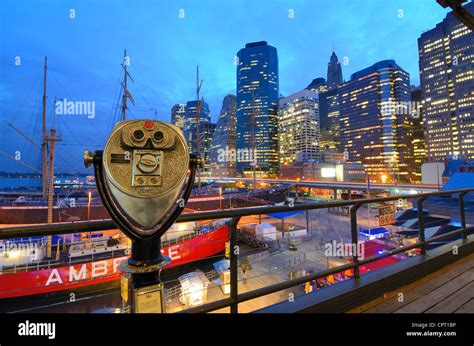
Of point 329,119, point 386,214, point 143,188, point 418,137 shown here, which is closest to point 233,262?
point 143,188

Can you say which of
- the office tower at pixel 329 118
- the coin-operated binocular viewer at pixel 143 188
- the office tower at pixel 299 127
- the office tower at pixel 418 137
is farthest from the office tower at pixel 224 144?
the coin-operated binocular viewer at pixel 143 188

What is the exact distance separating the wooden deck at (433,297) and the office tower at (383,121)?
11164 cm

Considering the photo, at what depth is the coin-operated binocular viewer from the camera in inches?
43.8

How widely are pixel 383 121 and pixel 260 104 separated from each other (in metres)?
63.9

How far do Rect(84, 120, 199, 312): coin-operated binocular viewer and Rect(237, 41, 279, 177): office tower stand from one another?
396 ft

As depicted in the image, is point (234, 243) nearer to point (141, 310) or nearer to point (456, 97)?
point (141, 310)

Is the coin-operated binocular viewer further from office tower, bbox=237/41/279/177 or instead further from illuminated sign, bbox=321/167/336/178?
office tower, bbox=237/41/279/177

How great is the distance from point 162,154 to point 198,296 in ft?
33.1

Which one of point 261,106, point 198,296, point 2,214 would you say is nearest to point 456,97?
point 261,106

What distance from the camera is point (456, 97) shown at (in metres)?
89.5

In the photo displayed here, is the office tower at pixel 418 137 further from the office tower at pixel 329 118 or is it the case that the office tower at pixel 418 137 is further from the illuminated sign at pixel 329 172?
the illuminated sign at pixel 329 172

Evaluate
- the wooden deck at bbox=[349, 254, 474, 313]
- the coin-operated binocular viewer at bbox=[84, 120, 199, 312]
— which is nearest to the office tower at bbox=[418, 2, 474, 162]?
the wooden deck at bbox=[349, 254, 474, 313]

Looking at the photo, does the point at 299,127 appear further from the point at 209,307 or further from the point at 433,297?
the point at 209,307
